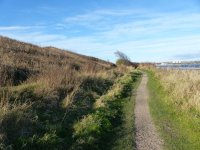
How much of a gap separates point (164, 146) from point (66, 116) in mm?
4137

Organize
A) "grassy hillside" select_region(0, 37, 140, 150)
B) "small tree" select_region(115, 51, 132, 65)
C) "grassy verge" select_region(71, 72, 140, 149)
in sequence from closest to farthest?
"grassy hillside" select_region(0, 37, 140, 150) → "grassy verge" select_region(71, 72, 140, 149) → "small tree" select_region(115, 51, 132, 65)

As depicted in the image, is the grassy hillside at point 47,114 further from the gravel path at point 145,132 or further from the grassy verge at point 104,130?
the gravel path at point 145,132

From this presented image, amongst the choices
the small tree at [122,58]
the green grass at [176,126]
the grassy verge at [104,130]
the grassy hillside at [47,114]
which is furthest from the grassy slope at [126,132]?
the small tree at [122,58]

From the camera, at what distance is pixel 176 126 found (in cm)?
1292

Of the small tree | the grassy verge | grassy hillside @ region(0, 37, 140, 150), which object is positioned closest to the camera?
grassy hillside @ region(0, 37, 140, 150)

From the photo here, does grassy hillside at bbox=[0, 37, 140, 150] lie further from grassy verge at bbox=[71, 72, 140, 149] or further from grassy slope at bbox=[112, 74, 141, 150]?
grassy slope at bbox=[112, 74, 141, 150]

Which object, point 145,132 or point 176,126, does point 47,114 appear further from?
point 176,126

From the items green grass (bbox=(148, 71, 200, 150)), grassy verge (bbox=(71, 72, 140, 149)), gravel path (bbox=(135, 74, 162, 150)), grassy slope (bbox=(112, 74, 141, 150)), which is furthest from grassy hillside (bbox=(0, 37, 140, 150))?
green grass (bbox=(148, 71, 200, 150))

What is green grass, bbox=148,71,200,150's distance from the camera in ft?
34.1

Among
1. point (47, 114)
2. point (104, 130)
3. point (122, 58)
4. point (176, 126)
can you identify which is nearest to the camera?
point (104, 130)

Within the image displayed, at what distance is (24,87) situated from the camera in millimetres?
14789

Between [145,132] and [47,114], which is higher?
[47,114]

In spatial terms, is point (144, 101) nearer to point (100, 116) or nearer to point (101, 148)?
point (100, 116)

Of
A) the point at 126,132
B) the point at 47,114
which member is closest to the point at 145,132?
the point at 126,132
